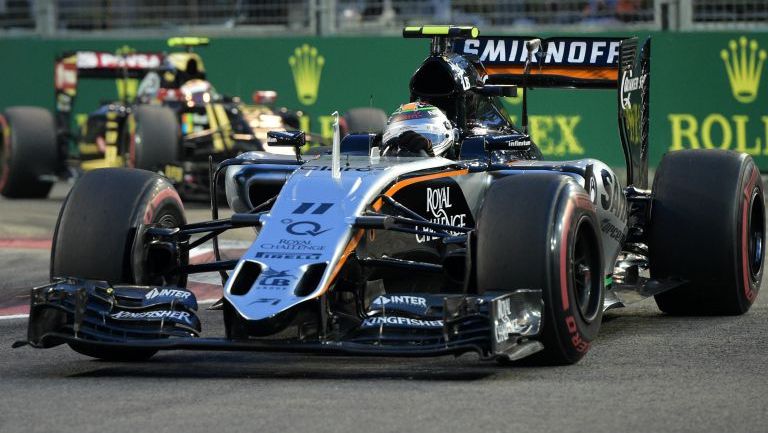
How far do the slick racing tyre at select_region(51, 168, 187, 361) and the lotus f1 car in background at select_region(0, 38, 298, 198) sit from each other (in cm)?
954

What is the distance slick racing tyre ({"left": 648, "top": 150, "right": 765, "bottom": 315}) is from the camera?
9.03 meters

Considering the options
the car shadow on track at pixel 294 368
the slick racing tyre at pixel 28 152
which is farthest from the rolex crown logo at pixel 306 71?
the car shadow on track at pixel 294 368

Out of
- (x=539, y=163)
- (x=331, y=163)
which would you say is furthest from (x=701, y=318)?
(x=331, y=163)

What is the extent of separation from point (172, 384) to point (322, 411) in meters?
1.01

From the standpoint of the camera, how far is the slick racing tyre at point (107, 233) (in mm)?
7699

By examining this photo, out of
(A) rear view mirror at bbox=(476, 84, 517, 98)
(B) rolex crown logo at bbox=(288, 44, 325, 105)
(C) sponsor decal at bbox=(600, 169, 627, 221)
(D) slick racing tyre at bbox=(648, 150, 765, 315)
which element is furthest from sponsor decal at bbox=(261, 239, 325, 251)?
(B) rolex crown logo at bbox=(288, 44, 325, 105)

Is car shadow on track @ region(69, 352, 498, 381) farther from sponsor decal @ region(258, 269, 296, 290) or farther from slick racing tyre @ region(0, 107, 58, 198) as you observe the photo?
slick racing tyre @ region(0, 107, 58, 198)

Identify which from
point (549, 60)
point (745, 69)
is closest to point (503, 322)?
point (549, 60)

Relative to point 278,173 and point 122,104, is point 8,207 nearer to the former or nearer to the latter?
point 122,104

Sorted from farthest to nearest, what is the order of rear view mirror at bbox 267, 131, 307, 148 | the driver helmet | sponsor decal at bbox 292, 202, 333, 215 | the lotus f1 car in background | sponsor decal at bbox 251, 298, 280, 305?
the lotus f1 car in background
the driver helmet
rear view mirror at bbox 267, 131, 307, 148
sponsor decal at bbox 292, 202, 333, 215
sponsor decal at bbox 251, 298, 280, 305

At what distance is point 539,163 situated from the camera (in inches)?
349

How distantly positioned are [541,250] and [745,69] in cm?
1233

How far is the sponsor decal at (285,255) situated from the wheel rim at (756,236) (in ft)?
11.3

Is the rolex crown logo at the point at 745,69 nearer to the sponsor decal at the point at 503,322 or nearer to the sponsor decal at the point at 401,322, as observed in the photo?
the sponsor decal at the point at 503,322
